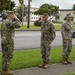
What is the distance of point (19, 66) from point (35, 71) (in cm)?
71

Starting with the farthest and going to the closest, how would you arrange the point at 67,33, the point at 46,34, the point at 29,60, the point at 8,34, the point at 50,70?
the point at 29,60, the point at 67,33, the point at 46,34, the point at 50,70, the point at 8,34

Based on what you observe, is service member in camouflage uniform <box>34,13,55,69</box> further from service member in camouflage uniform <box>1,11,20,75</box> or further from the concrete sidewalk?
service member in camouflage uniform <box>1,11,20,75</box>

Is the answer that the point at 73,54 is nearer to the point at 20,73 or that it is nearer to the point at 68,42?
the point at 68,42

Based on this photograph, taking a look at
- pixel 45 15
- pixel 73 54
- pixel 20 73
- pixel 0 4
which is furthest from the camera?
pixel 0 4

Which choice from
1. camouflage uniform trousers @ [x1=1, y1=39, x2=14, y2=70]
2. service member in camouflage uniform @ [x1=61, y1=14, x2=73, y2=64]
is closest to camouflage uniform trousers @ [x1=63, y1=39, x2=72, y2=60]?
service member in camouflage uniform @ [x1=61, y1=14, x2=73, y2=64]

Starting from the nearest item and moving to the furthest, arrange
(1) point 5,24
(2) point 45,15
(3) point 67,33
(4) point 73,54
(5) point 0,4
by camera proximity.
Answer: (1) point 5,24 → (2) point 45,15 → (3) point 67,33 → (4) point 73,54 → (5) point 0,4

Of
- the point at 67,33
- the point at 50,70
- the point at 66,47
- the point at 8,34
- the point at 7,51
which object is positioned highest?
the point at 8,34

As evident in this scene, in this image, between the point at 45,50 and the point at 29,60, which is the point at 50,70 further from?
the point at 29,60

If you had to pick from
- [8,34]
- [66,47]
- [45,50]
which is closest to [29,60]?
[45,50]

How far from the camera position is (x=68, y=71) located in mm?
8633

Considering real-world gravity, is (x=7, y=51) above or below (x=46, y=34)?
below

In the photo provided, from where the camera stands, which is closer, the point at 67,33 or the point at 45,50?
the point at 45,50

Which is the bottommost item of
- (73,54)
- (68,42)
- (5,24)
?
(73,54)

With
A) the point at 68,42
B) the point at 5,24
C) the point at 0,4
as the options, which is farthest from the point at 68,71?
the point at 0,4
